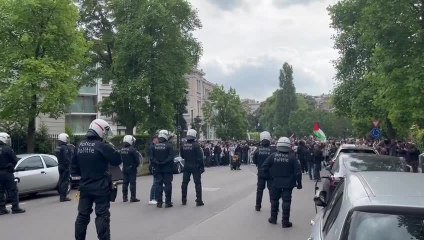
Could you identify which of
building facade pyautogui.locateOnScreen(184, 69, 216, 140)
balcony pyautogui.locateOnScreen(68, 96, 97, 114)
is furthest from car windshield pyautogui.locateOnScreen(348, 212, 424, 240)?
building facade pyautogui.locateOnScreen(184, 69, 216, 140)

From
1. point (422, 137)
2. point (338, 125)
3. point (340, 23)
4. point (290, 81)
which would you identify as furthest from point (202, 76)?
point (422, 137)

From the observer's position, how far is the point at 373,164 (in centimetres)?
1056

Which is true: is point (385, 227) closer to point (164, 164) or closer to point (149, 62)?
point (164, 164)

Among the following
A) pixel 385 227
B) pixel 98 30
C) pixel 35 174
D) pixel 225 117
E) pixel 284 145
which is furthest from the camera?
pixel 225 117

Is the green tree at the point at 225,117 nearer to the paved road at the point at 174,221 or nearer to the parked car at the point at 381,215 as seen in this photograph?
the paved road at the point at 174,221

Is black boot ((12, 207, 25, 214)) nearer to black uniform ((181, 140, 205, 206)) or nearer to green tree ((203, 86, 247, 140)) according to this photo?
black uniform ((181, 140, 205, 206))

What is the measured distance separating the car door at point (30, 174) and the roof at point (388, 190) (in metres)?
14.0

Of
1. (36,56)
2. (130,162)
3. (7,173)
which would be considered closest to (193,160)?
(130,162)

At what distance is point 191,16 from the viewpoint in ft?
135

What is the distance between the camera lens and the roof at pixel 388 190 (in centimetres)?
371

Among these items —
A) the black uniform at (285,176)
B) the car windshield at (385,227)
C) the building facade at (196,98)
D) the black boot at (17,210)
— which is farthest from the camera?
the building facade at (196,98)

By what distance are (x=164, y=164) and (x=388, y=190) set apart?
10.3 meters

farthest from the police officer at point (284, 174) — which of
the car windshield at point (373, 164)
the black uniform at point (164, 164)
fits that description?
the black uniform at point (164, 164)

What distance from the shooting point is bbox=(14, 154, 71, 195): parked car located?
55.9 feet
